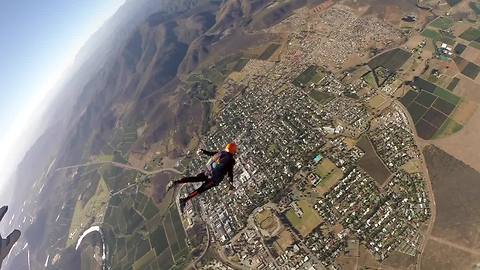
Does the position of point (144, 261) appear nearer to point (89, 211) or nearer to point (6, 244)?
point (89, 211)

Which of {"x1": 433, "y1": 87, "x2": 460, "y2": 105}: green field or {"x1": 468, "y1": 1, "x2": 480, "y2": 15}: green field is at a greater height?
{"x1": 433, "y1": 87, "x2": 460, "y2": 105}: green field

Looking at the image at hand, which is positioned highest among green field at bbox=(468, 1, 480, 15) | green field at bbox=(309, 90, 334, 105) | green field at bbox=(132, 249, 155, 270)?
green field at bbox=(309, 90, 334, 105)

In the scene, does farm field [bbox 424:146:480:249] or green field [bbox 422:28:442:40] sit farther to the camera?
green field [bbox 422:28:442:40]

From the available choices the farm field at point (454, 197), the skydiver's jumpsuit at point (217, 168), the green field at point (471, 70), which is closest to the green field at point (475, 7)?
the green field at point (471, 70)

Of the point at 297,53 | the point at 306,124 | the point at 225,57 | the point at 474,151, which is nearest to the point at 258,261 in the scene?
the point at 306,124

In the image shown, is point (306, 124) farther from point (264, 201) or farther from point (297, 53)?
point (297, 53)

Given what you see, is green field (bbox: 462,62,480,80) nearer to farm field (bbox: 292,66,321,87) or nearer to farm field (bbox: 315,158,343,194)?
farm field (bbox: 292,66,321,87)

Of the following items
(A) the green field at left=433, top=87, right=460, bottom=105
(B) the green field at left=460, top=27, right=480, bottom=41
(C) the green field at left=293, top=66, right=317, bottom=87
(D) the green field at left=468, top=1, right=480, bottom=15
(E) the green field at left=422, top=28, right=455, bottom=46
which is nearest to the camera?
(A) the green field at left=433, top=87, right=460, bottom=105

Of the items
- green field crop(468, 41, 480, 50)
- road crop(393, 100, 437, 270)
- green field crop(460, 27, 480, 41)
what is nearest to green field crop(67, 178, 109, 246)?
road crop(393, 100, 437, 270)

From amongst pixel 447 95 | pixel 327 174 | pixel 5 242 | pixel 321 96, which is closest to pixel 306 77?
pixel 321 96
